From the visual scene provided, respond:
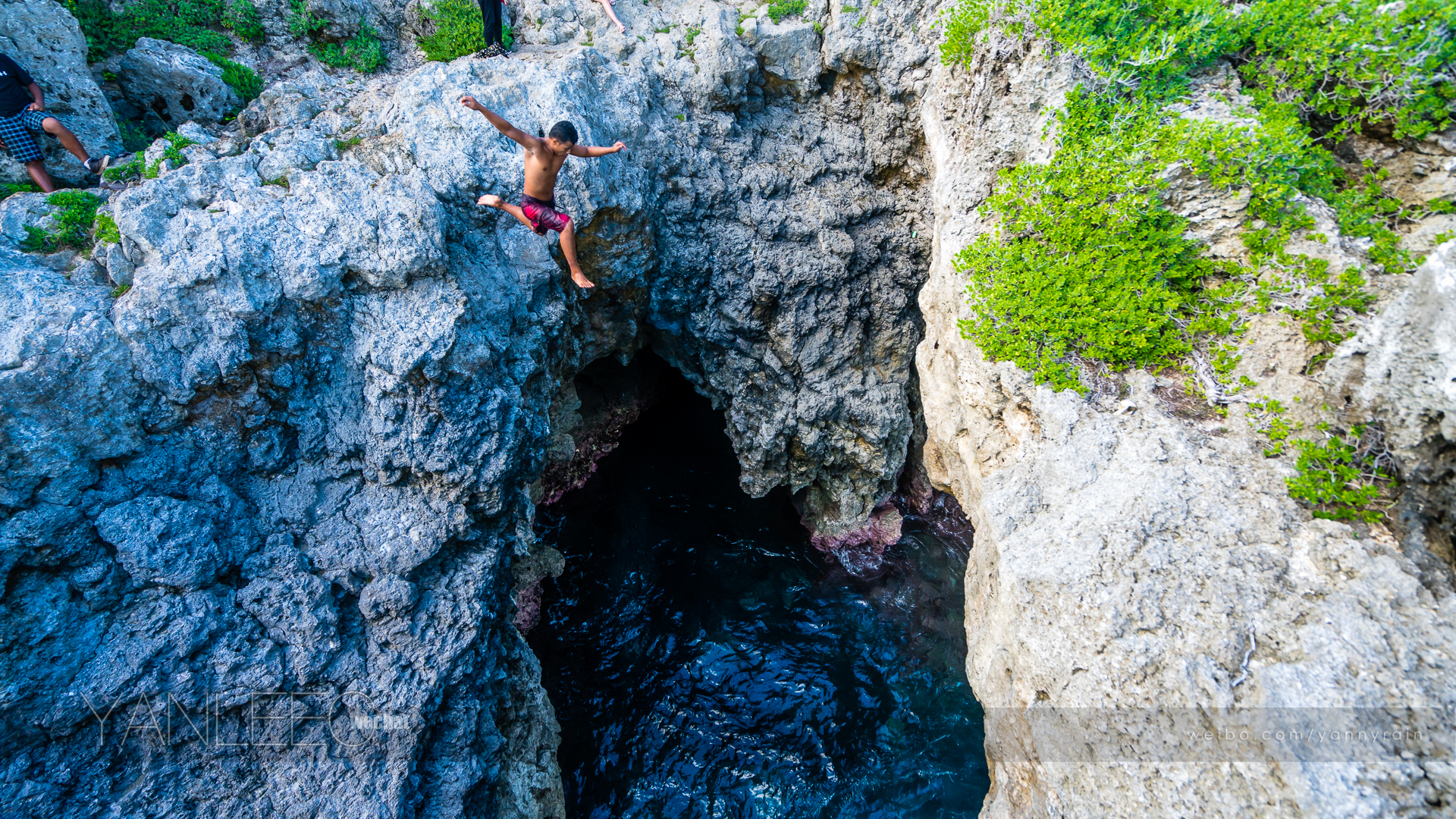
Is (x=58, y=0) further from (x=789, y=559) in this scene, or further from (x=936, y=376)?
(x=789, y=559)

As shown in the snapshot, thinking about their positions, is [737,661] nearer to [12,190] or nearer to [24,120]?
[12,190]

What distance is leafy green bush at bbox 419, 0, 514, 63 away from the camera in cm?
826

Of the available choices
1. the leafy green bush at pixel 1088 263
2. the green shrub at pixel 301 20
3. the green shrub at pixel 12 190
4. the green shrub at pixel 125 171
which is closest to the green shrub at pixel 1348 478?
the leafy green bush at pixel 1088 263

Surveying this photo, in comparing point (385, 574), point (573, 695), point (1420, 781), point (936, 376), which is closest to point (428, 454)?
point (385, 574)

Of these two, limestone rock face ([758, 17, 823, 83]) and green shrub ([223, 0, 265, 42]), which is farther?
limestone rock face ([758, 17, 823, 83])

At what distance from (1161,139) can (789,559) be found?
8405 mm

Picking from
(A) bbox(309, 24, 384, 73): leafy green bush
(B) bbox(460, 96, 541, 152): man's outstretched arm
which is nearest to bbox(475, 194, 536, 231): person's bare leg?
(B) bbox(460, 96, 541, 152): man's outstretched arm

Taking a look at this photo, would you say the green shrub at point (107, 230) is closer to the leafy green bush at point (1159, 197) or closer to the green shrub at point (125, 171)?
the green shrub at point (125, 171)

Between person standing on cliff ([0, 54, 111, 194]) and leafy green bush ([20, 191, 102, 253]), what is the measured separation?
0.92 m

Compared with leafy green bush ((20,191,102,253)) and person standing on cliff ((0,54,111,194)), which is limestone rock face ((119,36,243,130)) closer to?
person standing on cliff ((0,54,111,194))

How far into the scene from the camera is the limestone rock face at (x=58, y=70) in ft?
21.4

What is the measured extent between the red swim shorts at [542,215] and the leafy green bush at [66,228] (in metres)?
4.10

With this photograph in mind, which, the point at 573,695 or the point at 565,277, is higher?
the point at 565,277

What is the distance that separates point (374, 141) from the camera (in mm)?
6785
